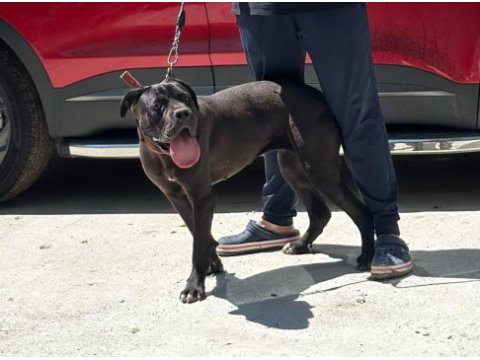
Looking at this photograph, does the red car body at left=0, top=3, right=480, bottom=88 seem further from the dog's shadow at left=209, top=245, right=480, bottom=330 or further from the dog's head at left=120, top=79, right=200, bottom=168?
the dog's head at left=120, top=79, right=200, bottom=168

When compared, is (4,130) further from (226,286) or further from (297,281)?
(297,281)

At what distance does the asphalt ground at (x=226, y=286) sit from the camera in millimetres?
3332

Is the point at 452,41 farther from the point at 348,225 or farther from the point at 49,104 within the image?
the point at 49,104

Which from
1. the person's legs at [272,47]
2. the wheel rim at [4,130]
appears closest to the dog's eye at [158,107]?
the person's legs at [272,47]

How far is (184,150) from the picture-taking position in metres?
3.59

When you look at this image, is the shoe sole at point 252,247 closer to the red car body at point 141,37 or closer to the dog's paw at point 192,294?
the dog's paw at point 192,294

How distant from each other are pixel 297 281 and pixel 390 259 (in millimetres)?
433

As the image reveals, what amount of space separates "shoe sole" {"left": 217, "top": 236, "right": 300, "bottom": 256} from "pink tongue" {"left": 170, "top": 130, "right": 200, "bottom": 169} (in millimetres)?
833

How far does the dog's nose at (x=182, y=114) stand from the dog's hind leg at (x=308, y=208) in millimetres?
818

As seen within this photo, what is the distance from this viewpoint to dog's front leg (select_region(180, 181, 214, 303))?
3746 millimetres

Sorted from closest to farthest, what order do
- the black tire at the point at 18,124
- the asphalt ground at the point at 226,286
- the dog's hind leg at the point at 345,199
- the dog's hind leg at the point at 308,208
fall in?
the asphalt ground at the point at 226,286
the dog's hind leg at the point at 345,199
the dog's hind leg at the point at 308,208
the black tire at the point at 18,124

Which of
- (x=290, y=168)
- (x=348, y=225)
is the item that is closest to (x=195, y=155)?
(x=290, y=168)

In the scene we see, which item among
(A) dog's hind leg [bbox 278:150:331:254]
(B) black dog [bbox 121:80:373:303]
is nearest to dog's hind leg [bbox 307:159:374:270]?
(B) black dog [bbox 121:80:373:303]

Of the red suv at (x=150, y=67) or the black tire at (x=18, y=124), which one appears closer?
the red suv at (x=150, y=67)
